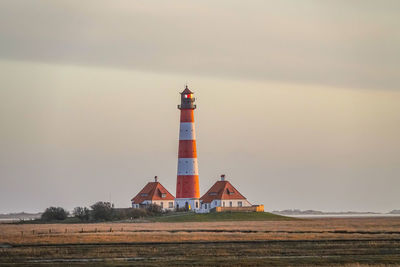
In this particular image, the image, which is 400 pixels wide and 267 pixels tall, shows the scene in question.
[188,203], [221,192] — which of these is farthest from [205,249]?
[221,192]

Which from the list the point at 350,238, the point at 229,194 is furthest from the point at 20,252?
the point at 229,194

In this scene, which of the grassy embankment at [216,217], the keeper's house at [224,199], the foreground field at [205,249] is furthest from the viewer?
the keeper's house at [224,199]

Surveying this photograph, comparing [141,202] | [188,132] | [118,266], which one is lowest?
[118,266]

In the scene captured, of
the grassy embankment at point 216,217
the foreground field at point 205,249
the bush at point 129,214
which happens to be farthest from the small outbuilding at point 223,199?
the foreground field at point 205,249

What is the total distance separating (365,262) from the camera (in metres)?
43.8

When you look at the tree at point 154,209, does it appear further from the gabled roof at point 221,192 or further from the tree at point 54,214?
the tree at point 54,214

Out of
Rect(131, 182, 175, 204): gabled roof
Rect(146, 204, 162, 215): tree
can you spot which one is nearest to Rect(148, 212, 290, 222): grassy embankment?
Rect(146, 204, 162, 215): tree

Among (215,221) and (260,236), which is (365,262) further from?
(215,221)

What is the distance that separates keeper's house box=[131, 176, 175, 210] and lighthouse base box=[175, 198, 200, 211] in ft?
17.6

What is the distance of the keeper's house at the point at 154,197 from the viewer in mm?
115806

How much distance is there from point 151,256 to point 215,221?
47.2 m

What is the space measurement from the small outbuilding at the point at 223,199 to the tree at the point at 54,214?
59.3ft

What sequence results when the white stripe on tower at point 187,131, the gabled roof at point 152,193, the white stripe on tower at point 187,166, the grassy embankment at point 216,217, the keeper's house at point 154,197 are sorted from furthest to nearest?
the gabled roof at point 152,193, the keeper's house at point 154,197, the white stripe on tower at point 187,166, the white stripe on tower at point 187,131, the grassy embankment at point 216,217

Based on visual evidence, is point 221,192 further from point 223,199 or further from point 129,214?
point 129,214
